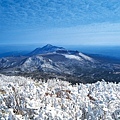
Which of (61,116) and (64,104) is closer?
(61,116)

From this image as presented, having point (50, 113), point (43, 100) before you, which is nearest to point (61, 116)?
point (50, 113)

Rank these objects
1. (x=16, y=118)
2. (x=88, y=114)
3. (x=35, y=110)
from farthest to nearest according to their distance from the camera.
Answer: (x=88, y=114), (x=35, y=110), (x=16, y=118)

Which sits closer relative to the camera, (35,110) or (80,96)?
(35,110)

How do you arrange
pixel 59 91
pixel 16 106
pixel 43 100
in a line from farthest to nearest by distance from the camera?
pixel 59 91 → pixel 43 100 → pixel 16 106

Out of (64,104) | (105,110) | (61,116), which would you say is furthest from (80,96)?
(61,116)

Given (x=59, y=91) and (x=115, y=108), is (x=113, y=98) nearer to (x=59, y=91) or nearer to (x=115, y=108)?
(x=115, y=108)

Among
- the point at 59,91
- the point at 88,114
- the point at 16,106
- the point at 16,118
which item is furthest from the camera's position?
the point at 59,91

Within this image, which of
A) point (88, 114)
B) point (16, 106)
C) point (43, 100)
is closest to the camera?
point (88, 114)

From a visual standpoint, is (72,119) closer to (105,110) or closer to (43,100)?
(105,110)
